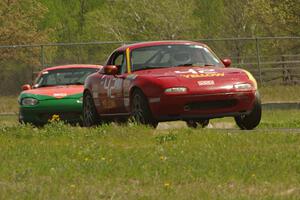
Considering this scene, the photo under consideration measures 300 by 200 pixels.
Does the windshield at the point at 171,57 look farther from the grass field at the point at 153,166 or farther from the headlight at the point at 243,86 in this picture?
the grass field at the point at 153,166

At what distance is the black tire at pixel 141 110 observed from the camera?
14.1 m

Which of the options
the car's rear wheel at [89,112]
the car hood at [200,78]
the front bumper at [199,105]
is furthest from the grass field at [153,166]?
the car's rear wheel at [89,112]

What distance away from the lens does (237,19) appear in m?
60.0

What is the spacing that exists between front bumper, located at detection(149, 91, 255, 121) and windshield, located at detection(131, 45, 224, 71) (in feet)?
4.28

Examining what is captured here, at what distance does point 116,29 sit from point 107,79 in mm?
45011

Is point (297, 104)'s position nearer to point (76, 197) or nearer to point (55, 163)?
point (55, 163)

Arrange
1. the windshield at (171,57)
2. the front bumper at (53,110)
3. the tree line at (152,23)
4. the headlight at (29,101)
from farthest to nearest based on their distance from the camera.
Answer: the tree line at (152,23) → the headlight at (29,101) → the front bumper at (53,110) → the windshield at (171,57)

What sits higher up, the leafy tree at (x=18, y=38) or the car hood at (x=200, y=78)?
the car hood at (x=200, y=78)

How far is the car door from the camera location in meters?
15.4

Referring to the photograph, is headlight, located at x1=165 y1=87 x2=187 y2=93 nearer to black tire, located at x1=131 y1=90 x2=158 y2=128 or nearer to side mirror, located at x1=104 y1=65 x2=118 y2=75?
black tire, located at x1=131 y1=90 x2=158 y2=128

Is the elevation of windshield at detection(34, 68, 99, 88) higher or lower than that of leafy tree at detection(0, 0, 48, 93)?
higher

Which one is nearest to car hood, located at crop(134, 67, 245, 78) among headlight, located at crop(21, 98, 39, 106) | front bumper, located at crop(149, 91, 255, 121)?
front bumper, located at crop(149, 91, 255, 121)

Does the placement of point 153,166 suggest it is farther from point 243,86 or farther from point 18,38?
point 18,38

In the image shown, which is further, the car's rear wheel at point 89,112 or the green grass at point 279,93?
the green grass at point 279,93
